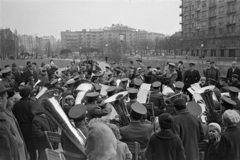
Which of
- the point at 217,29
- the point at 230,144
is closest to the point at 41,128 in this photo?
the point at 230,144

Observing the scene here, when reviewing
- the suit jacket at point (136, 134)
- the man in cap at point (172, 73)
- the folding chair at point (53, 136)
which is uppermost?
the man in cap at point (172, 73)

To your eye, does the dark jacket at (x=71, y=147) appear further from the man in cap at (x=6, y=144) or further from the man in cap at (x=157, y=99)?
the man in cap at (x=157, y=99)

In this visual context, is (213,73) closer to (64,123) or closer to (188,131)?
(188,131)

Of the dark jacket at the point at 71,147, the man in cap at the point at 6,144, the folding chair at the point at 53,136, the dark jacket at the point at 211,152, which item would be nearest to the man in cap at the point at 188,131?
the dark jacket at the point at 211,152

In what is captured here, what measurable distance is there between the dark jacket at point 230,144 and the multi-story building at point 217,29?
35.1 metres

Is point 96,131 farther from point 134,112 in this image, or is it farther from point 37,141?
point 37,141

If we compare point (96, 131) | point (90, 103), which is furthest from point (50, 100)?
point (96, 131)

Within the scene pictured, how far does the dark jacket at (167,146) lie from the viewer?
2.87m

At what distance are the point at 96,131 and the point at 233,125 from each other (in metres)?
2.16

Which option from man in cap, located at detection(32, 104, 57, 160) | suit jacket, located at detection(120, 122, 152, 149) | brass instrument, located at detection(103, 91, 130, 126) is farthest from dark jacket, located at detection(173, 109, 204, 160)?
man in cap, located at detection(32, 104, 57, 160)

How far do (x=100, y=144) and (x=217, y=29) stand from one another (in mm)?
48376

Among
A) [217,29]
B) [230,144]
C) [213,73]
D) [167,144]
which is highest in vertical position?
[217,29]

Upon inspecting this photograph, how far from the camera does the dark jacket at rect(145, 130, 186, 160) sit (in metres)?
2.87

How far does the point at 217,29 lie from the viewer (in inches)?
1753
